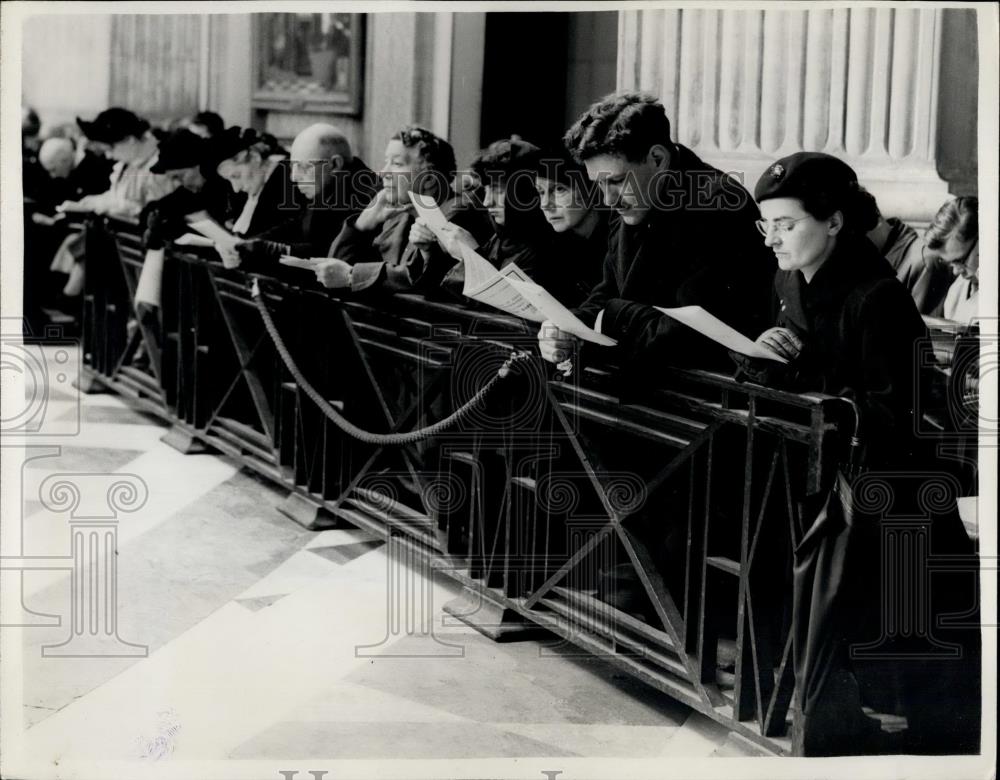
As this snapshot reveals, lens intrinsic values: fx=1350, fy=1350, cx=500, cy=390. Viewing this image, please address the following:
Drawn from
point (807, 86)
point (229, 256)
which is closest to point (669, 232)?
point (807, 86)

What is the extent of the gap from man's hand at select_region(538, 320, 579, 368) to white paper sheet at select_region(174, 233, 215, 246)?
3.09 metres

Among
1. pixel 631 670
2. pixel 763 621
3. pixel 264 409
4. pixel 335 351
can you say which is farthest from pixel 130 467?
pixel 763 621

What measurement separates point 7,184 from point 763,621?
7.45 ft

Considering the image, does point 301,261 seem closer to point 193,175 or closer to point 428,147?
point 428,147

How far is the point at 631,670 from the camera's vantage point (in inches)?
156

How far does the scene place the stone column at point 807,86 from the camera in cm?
482

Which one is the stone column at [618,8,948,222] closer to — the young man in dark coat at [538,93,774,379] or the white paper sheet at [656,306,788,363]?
the young man in dark coat at [538,93,774,379]

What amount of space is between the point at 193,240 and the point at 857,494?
4.43 metres

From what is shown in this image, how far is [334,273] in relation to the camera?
5.43m

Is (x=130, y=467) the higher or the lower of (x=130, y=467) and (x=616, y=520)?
the lower

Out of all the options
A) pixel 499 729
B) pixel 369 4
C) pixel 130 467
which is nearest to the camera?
pixel 369 4

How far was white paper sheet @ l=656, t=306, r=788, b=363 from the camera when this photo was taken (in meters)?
3.26

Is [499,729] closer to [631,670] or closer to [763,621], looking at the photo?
[631,670]

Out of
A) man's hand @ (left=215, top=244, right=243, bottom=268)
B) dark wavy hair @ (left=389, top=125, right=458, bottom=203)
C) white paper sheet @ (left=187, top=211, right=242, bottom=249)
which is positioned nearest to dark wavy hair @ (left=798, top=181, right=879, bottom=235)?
dark wavy hair @ (left=389, top=125, right=458, bottom=203)
